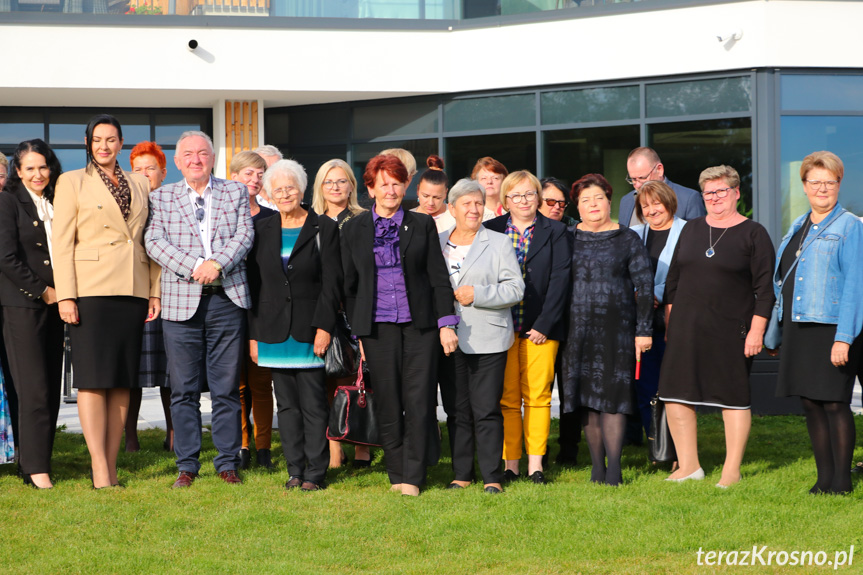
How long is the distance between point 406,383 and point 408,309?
1.50 feet

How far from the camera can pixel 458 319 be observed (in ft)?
18.6

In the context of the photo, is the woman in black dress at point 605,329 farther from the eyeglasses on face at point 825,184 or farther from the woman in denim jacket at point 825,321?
the eyeglasses on face at point 825,184

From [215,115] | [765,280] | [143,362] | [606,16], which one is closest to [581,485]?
[765,280]

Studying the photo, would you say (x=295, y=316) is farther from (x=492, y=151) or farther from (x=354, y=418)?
(x=492, y=151)

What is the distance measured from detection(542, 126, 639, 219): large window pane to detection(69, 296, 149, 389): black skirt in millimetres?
8659

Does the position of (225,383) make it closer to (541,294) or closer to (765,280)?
(541,294)

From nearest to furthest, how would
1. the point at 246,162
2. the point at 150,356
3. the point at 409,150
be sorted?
the point at 150,356
the point at 246,162
the point at 409,150

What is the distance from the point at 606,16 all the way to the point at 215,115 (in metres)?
6.35

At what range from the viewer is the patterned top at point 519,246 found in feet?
20.0

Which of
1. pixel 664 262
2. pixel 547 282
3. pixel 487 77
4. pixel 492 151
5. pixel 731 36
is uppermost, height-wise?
pixel 731 36

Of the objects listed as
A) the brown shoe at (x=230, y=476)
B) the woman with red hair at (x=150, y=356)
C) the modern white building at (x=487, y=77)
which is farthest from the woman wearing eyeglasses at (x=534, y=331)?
the modern white building at (x=487, y=77)

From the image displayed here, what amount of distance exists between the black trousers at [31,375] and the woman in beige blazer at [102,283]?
33 centimetres

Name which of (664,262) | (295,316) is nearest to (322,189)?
(295,316)

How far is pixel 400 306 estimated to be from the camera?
222 inches
